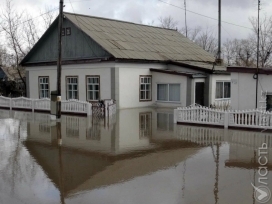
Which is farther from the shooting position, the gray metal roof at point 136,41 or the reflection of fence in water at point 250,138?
the gray metal roof at point 136,41

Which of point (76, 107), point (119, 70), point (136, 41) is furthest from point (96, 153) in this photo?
point (136, 41)

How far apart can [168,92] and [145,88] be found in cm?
168

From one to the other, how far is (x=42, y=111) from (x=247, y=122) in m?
12.7

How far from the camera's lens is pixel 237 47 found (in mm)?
60938

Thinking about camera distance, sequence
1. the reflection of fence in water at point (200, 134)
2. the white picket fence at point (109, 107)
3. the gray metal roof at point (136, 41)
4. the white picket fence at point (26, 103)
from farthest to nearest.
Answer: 1. the gray metal roof at point (136, 41)
2. the white picket fence at point (26, 103)
3. the white picket fence at point (109, 107)
4. the reflection of fence in water at point (200, 134)

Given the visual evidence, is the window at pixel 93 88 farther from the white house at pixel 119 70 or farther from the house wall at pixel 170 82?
the house wall at pixel 170 82

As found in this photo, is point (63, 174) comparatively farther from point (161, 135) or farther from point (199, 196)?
point (161, 135)

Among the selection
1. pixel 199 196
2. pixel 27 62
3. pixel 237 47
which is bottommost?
pixel 199 196

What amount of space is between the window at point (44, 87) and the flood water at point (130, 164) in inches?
464

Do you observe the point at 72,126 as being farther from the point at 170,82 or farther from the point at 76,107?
the point at 170,82

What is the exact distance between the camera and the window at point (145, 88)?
23.1 meters

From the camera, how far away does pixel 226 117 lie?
1355 cm

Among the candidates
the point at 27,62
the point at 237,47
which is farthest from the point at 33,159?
the point at 237,47

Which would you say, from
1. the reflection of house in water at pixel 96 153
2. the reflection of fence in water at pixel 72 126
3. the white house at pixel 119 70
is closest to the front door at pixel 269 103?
the reflection of house in water at pixel 96 153
